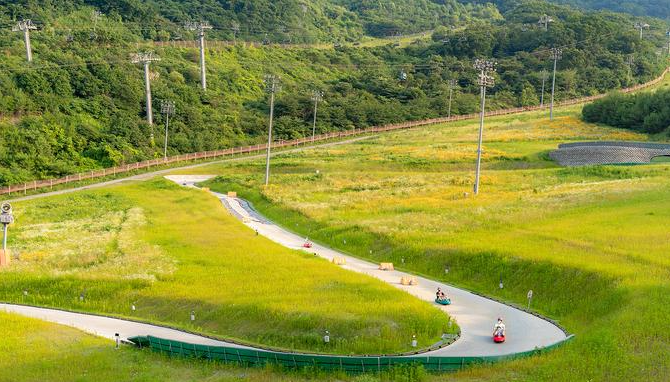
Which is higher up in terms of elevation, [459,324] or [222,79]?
[222,79]

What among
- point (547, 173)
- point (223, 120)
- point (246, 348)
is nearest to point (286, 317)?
point (246, 348)

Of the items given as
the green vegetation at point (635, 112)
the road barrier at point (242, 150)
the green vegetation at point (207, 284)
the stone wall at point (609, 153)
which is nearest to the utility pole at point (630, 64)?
the road barrier at point (242, 150)

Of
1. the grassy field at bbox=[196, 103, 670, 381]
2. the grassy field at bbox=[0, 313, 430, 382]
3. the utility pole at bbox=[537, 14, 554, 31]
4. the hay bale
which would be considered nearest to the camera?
the grassy field at bbox=[0, 313, 430, 382]

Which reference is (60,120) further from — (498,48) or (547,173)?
(498,48)

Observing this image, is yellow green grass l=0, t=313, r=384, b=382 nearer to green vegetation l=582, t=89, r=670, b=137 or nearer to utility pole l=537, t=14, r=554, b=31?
green vegetation l=582, t=89, r=670, b=137

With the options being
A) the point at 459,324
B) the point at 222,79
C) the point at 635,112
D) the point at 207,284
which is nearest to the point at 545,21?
the point at 635,112

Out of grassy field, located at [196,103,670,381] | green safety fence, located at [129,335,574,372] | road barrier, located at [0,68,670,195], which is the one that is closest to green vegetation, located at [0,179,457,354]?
green safety fence, located at [129,335,574,372]

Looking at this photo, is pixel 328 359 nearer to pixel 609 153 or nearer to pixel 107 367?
pixel 107 367

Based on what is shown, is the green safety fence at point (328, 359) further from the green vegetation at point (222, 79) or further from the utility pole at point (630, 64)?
the utility pole at point (630, 64)
